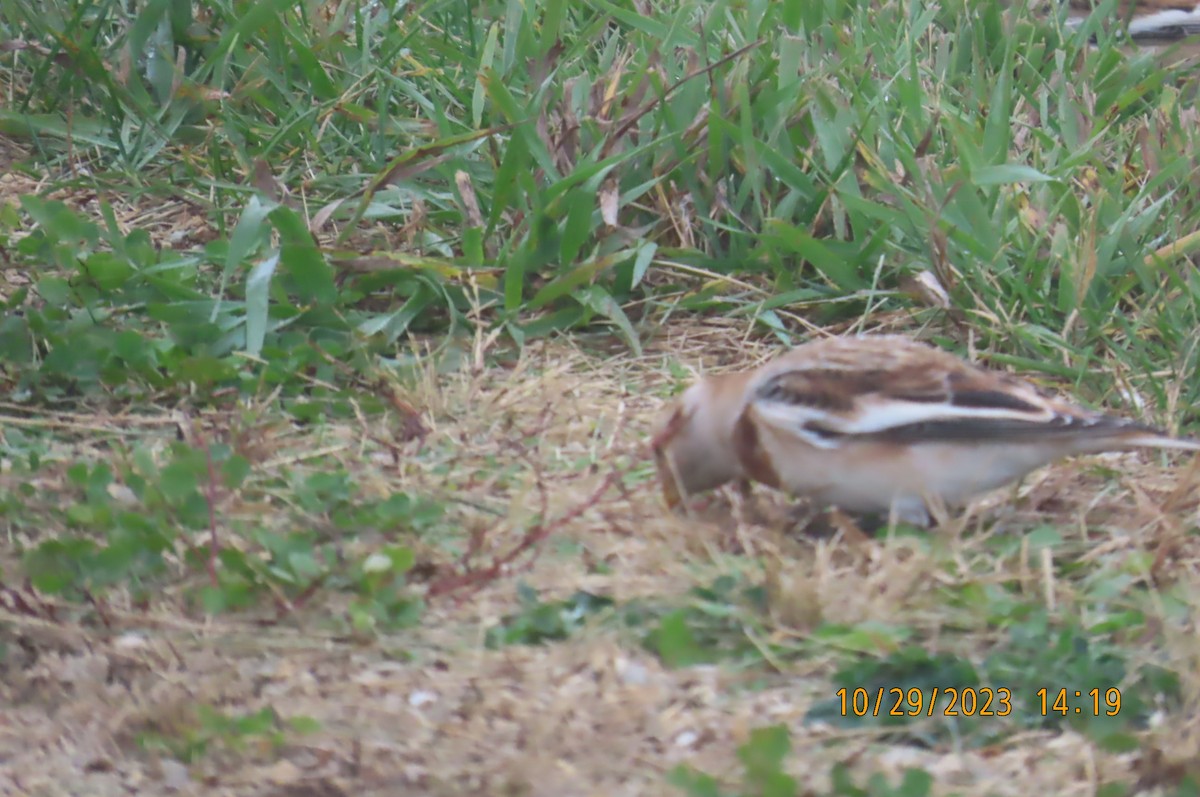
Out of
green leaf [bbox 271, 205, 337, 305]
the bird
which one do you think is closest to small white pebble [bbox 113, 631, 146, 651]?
green leaf [bbox 271, 205, 337, 305]

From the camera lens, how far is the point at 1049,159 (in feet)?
16.0

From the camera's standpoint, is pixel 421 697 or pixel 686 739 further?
pixel 421 697

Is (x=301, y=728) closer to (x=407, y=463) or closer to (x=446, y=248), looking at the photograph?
(x=407, y=463)

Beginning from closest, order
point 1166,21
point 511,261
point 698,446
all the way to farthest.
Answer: point 698,446 < point 511,261 < point 1166,21

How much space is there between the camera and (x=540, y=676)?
2848 millimetres

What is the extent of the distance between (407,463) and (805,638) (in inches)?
47.0

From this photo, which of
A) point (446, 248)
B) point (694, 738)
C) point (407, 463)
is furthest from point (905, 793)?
point (446, 248)
